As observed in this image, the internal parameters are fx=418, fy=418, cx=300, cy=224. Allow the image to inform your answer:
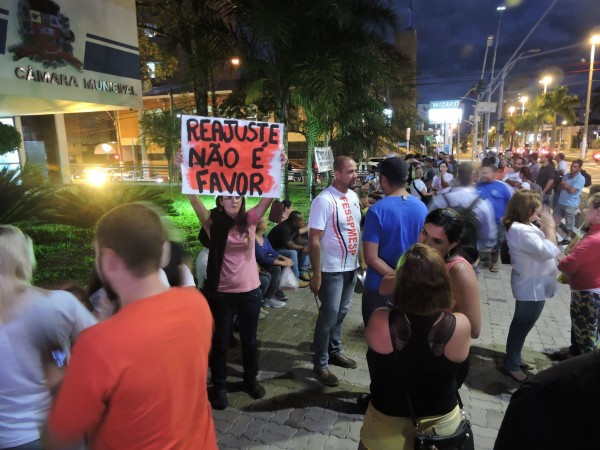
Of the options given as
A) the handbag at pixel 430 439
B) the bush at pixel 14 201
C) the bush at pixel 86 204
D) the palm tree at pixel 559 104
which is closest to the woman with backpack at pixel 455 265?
the handbag at pixel 430 439

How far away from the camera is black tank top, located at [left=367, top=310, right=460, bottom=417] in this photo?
1.88 m

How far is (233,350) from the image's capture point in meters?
4.74

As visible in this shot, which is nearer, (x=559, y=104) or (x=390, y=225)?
(x=390, y=225)

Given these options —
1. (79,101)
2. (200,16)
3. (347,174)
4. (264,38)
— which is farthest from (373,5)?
(347,174)

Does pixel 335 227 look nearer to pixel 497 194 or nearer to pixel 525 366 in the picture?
pixel 525 366

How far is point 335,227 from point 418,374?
6.85 feet

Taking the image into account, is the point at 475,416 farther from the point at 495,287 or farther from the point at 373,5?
the point at 373,5

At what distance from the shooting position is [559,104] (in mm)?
68562

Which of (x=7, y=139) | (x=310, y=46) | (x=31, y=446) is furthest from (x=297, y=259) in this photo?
(x=7, y=139)

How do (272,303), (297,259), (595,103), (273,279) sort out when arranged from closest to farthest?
1. (273,279)
2. (272,303)
3. (297,259)
4. (595,103)

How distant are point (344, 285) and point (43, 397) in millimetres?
2790

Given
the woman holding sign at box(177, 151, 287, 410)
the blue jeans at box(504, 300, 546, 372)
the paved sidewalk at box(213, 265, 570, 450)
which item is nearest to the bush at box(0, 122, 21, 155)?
the paved sidewalk at box(213, 265, 570, 450)

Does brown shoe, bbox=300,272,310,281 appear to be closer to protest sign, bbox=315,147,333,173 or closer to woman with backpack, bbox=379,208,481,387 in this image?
protest sign, bbox=315,147,333,173

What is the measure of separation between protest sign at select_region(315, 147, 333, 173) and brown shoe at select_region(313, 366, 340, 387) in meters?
6.74
